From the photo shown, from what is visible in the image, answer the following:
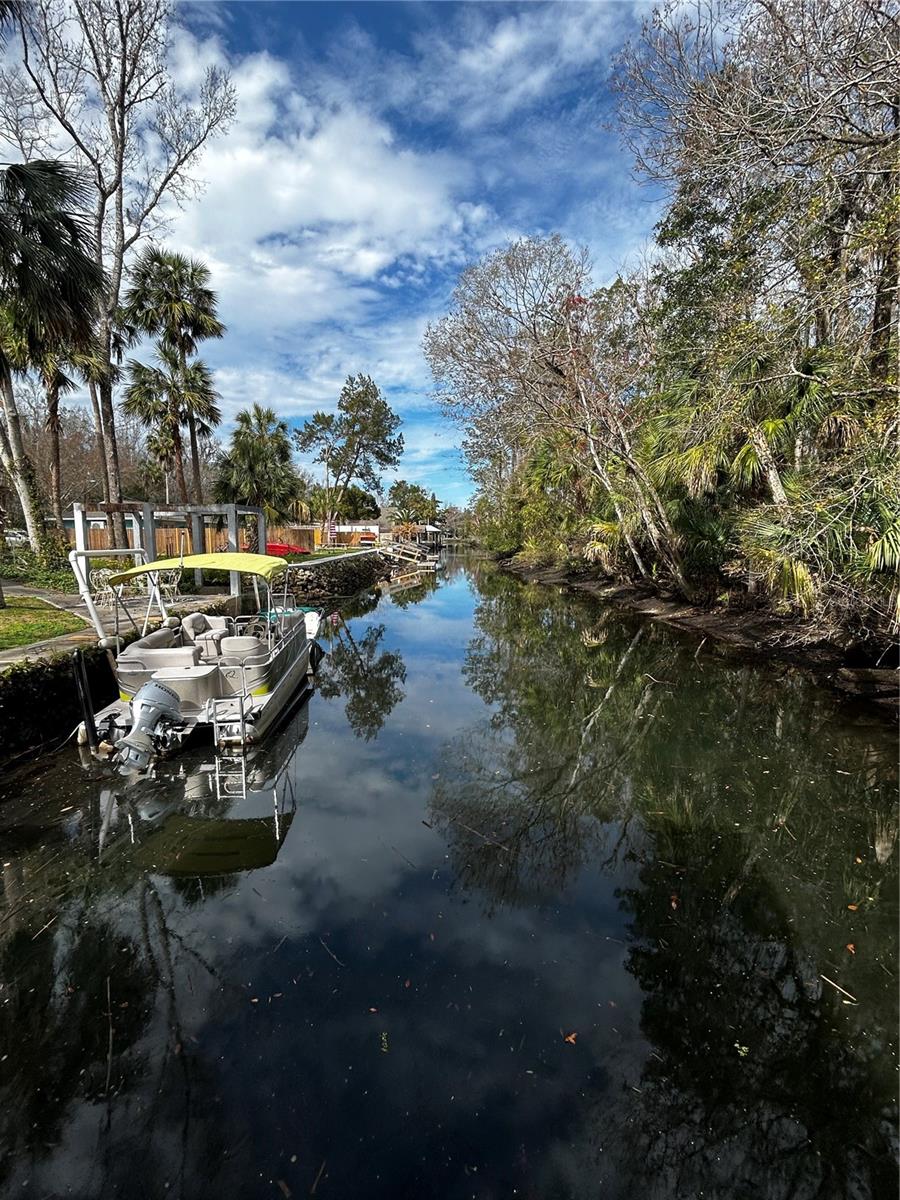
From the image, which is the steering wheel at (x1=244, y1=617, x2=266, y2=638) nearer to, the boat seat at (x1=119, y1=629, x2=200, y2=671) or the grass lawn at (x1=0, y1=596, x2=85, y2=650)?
the boat seat at (x1=119, y1=629, x2=200, y2=671)

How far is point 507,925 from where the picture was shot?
4328 mm

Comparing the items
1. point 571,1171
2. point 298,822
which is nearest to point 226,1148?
point 571,1171

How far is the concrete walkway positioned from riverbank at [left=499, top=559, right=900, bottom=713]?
12547 mm

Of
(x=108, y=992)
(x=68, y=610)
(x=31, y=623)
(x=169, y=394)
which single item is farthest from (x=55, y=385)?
(x=108, y=992)

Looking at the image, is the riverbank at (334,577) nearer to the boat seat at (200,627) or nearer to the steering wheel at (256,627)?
the steering wheel at (256,627)

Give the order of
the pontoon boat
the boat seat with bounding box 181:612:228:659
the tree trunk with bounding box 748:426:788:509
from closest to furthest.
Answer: the pontoon boat → the boat seat with bounding box 181:612:228:659 → the tree trunk with bounding box 748:426:788:509

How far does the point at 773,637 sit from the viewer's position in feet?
39.4

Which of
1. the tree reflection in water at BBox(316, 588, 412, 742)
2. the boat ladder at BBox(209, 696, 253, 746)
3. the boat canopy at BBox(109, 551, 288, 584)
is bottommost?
the tree reflection in water at BBox(316, 588, 412, 742)

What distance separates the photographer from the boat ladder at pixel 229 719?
7.38 meters

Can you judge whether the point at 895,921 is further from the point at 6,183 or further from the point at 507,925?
the point at 6,183

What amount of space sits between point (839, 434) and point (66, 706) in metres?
14.0

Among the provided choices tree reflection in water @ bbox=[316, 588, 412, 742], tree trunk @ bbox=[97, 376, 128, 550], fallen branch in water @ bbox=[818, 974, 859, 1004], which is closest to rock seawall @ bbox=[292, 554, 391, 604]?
tree reflection in water @ bbox=[316, 588, 412, 742]

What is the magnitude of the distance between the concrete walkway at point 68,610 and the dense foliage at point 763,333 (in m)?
11.4

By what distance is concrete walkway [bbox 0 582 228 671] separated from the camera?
8.10 meters
